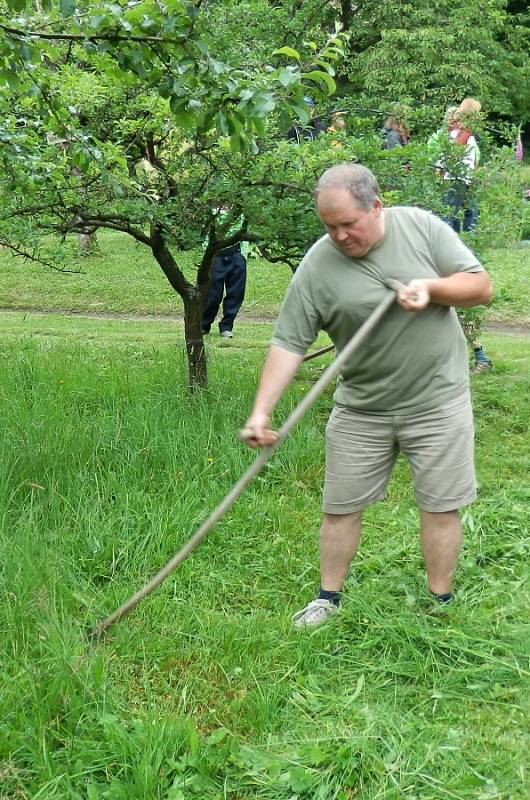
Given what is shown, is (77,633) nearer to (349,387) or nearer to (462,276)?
(349,387)

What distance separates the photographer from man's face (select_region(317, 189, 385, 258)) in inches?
110

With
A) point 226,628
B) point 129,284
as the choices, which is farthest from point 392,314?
point 129,284

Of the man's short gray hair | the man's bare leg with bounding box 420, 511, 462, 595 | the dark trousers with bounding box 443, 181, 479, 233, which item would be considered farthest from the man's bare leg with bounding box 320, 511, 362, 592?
the dark trousers with bounding box 443, 181, 479, 233

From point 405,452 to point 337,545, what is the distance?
46cm

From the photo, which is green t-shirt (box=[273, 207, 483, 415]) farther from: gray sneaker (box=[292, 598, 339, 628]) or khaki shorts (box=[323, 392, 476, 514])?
gray sneaker (box=[292, 598, 339, 628])

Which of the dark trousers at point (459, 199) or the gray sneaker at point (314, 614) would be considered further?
the dark trousers at point (459, 199)

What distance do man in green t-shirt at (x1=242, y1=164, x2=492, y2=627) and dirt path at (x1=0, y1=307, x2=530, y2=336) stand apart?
629cm

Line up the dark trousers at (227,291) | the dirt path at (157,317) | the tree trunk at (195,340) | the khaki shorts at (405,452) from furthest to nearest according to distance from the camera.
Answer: the dirt path at (157,317), the dark trousers at (227,291), the tree trunk at (195,340), the khaki shorts at (405,452)

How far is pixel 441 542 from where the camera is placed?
3.26 meters

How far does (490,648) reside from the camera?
309cm

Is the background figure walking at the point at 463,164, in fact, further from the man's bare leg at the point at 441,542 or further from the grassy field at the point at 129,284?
the grassy field at the point at 129,284

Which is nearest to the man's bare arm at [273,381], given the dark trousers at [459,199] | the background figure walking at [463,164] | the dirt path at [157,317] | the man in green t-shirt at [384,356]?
the man in green t-shirt at [384,356]

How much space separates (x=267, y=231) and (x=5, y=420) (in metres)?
1.87

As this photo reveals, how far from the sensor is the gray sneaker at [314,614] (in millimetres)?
3324
